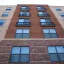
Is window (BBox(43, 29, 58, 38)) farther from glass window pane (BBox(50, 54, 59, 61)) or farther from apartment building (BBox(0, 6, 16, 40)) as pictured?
apartment building (BBox(0, 6, 16, 40))

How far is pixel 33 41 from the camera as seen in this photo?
1541 centimetres

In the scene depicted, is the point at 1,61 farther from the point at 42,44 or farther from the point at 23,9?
the point at 23,9

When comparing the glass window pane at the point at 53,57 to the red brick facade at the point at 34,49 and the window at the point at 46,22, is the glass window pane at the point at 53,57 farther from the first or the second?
the window at the point at 46,22

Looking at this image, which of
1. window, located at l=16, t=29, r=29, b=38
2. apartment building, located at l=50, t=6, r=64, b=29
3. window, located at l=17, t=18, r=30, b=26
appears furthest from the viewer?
apartment building, located at l=50, t=6, r=64, b=29

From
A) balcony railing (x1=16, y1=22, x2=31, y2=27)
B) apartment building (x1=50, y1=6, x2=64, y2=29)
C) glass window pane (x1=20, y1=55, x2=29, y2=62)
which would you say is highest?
apartment building (x1=50, y1=6, x2=64, y2=29)

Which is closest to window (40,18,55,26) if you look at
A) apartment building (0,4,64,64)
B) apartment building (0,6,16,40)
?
apartment building (0,4,64,64)

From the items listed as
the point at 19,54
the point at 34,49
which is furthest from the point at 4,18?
the point at 34,49

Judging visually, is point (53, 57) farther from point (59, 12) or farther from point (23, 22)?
point (59, 12)

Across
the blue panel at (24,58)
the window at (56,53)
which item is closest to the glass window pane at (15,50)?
the blue panel at (24,58)

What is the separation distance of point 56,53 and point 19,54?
3.65 metres

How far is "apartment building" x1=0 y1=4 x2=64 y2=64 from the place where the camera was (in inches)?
520

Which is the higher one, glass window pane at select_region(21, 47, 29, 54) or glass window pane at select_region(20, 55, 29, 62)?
glass window pane at select_region(21, 47, 29, 54)

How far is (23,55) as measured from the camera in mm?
13766

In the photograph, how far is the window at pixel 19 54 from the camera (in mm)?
13271
